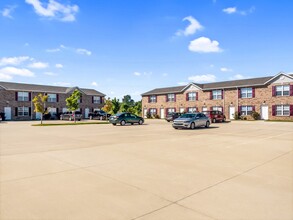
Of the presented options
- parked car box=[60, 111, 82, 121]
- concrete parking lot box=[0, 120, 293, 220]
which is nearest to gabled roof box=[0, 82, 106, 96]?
parked car box=[60, 111, 82, 121]

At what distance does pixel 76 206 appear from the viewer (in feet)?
13.3

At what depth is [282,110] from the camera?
113 feet

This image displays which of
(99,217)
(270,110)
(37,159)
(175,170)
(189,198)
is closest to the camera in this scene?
(99,217)

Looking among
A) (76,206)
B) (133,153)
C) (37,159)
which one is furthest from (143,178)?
(37,159)

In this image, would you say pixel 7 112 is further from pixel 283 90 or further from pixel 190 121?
pixel 283 90

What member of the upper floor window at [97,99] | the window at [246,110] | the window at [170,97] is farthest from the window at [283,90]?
the upper floor window at [97,99]

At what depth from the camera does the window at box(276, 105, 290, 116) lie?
34.2 metres

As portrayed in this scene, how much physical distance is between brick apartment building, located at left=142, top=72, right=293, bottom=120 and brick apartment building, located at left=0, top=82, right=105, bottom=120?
18.0m

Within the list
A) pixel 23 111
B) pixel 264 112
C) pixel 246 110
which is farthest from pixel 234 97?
pixel 23 111

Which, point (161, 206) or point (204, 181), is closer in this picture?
point (161, 206)

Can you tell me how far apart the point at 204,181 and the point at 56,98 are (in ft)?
157

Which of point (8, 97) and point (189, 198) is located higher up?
point (8, 97)

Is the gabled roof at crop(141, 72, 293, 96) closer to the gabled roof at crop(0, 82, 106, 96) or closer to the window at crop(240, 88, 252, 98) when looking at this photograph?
the window at crop(240, 88, 252, 98)

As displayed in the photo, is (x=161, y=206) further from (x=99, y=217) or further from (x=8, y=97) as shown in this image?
(x=8, y=97)
